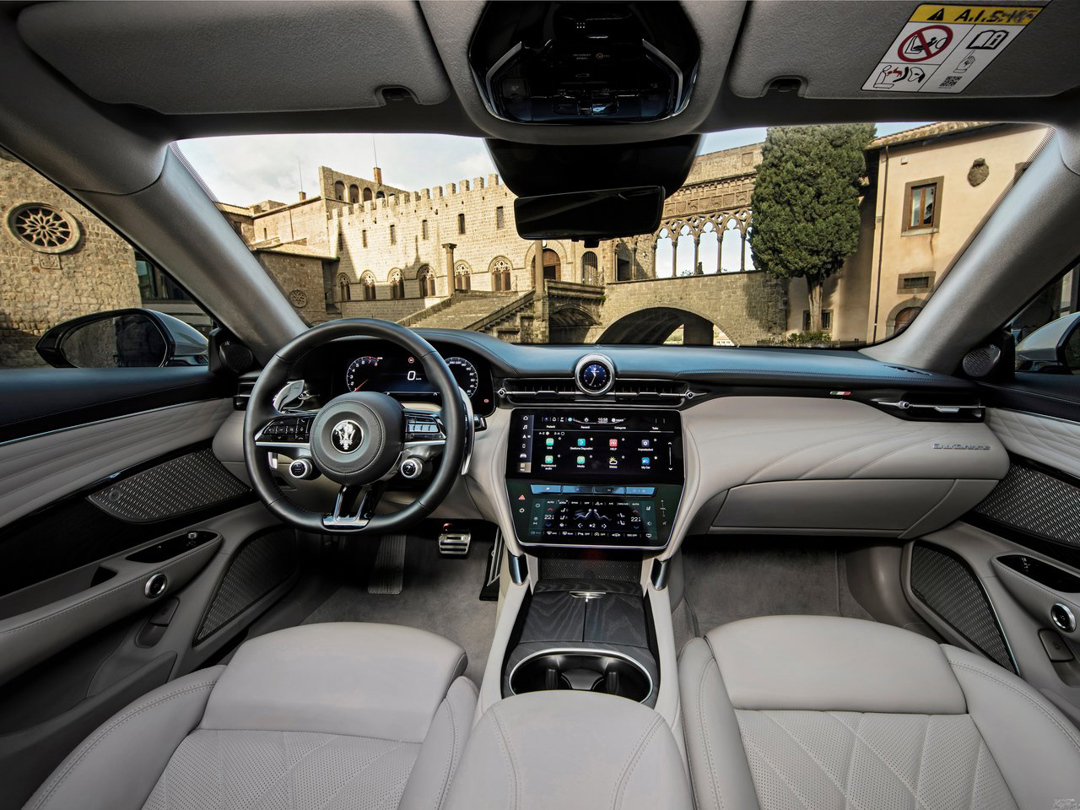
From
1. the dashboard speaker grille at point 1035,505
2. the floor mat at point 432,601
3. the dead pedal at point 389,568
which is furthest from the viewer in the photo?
the dead pedal at point 389,568

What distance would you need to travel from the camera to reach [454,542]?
262 centimetres

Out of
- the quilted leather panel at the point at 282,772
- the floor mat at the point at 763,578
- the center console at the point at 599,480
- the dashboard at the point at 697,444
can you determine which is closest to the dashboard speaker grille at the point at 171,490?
the dashboard at the point at 697,444

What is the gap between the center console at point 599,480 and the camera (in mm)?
2006

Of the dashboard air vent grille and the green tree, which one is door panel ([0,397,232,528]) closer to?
the dashboard air vent grille

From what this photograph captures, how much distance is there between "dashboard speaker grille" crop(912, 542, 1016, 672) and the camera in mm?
1831

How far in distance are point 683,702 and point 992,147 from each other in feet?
6.36

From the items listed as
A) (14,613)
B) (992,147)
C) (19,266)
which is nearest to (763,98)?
(992,147)

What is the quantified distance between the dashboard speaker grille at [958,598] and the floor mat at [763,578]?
0.37 metres

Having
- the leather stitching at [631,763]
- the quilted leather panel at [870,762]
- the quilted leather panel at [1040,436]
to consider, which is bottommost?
the quilted leather panel at [870,762]

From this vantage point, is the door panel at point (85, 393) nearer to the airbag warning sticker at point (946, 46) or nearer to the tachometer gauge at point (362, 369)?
the tachometer gauge at point (362, 369)

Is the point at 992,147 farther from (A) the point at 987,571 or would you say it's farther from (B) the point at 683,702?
(B) the point at 683,702

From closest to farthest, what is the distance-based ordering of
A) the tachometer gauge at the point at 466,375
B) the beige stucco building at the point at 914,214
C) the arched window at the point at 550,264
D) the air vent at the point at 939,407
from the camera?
the beige stucco building at the point at 914,214 → the air vent at the point at 939,407 → the tachometer gauge at the point at 466,375 → the arched window at the point at 550,264

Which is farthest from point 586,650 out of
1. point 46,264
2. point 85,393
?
point 46,264

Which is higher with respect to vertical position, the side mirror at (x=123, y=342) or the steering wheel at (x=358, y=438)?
the side mirror at (x=123, y=342)
